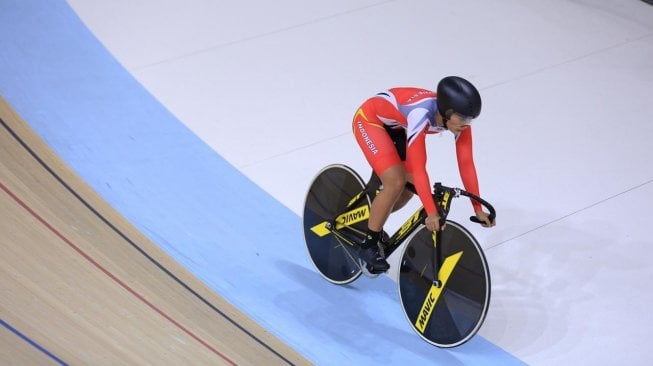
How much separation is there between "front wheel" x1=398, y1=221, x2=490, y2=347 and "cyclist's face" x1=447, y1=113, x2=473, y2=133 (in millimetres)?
449

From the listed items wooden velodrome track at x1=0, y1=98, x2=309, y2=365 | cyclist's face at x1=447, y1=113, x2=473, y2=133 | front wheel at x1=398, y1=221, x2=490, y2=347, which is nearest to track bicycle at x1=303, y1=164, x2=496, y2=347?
front wheel at x1=398, y1=221, x2=490, y2=347

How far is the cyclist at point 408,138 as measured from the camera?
3.93 m

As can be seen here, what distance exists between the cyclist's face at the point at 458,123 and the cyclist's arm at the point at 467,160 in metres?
0.05

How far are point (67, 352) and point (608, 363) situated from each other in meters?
2.47

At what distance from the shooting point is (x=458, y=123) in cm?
397

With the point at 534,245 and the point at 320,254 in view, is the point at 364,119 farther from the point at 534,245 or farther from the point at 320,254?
A: the point at 534,245

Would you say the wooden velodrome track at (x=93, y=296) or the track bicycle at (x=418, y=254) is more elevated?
the wooden velodrome track at (x=93, y=296)

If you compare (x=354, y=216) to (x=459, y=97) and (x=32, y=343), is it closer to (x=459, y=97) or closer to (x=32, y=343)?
(x=459, y=97)

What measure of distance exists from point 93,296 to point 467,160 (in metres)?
1.86

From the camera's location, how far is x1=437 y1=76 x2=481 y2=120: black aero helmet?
3875mm

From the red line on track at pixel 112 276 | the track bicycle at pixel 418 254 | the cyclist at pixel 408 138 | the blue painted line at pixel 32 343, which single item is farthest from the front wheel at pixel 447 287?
the blue painted line at pixel 32 343

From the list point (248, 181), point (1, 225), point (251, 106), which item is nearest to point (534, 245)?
point (248, 181)

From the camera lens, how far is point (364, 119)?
4371 mm

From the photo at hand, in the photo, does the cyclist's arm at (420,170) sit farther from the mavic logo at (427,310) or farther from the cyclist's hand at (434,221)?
the mavic logo at (427,310)
